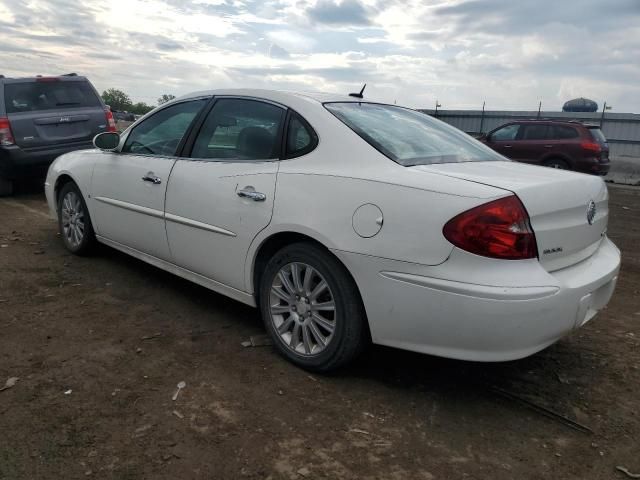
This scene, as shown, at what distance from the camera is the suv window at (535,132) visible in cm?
1330

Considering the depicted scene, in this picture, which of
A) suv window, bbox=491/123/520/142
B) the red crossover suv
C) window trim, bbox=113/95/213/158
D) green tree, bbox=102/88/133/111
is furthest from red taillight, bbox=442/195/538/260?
green tree, bbox=102/88/133/111

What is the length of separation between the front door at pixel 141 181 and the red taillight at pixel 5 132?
4.05 meters

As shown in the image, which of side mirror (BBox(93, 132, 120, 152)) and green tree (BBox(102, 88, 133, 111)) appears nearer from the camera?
side mirror (BBox(93, 132, 120, 152))

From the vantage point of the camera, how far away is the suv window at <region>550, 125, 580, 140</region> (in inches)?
509

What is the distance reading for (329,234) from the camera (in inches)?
114

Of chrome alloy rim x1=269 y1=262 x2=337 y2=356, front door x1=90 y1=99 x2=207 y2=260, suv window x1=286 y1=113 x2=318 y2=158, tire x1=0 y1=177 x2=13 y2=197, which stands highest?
suv window x1=286 y1=113 x2=318 y2=158

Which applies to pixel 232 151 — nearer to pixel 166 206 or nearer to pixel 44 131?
pixel 166 206

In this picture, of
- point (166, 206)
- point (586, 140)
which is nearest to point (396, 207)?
point (166, 206)

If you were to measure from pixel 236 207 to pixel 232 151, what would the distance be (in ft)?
1.42

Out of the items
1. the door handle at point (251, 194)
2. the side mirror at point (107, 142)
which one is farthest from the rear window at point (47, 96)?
the door handle at point (251, 194)

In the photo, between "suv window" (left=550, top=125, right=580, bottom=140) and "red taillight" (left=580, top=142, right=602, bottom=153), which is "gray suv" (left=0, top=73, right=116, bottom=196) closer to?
"suv window" (left=550, top=125, right=580, bottom=140)

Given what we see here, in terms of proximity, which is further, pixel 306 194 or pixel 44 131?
pixel 44 131

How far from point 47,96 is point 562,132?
10.6m

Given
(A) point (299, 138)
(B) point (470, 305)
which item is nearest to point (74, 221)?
(A) point (299, 138)
